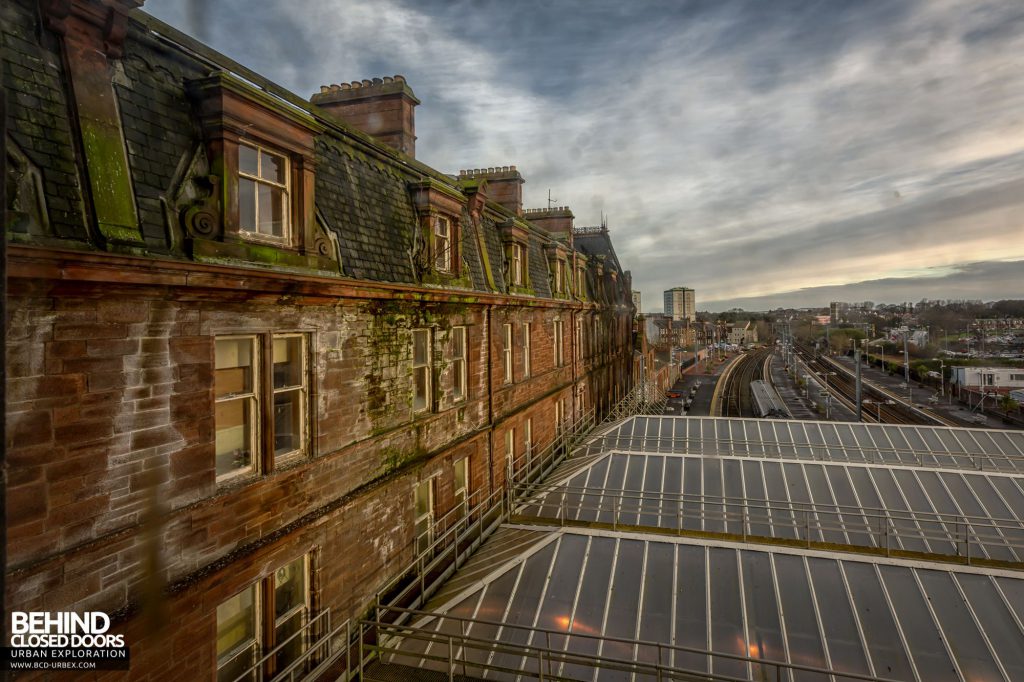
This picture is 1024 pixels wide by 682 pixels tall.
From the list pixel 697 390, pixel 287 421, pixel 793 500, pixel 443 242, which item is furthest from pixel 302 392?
pixel 697 390

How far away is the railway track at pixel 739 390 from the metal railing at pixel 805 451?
28.7 m

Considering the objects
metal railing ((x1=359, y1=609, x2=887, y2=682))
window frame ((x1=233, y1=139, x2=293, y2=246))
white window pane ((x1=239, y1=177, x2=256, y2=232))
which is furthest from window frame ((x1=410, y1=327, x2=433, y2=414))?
white window pane ((x1=239, y1=177, x2=256, y2=232))

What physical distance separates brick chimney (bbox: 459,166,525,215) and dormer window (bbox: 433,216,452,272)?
943 cm

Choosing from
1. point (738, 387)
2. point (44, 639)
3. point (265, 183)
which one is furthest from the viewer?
point (738, 387)

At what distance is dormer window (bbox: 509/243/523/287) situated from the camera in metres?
17.3

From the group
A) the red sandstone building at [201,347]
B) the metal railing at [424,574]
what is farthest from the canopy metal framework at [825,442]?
the red sandstone building at [201,347]

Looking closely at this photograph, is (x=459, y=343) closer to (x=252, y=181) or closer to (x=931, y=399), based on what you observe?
(x=252, y=181)

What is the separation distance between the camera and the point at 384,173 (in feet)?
35.7

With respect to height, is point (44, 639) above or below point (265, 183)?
below

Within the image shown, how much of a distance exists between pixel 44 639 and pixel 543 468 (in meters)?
16.6

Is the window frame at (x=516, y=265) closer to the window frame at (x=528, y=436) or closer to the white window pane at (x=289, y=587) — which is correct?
the window frame at (x=528, y=436)

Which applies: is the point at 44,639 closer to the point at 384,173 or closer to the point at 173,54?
the point at 173,54

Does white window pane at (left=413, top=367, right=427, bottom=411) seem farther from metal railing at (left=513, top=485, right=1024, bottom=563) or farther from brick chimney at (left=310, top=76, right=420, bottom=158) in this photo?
brick chimney at (left=310, top=76, right=420, bottom=158)

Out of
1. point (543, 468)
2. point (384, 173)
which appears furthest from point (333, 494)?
point (543, 468)
